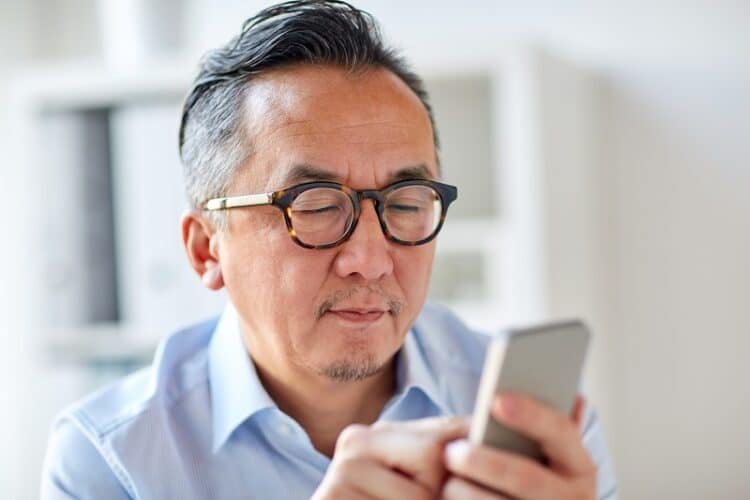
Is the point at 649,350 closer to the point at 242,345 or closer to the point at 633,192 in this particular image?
the point at 633,192

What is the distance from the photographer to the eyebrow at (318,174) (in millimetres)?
968

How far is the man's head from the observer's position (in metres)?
0.96

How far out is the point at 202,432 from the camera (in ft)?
3.55

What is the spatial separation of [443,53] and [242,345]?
115cm

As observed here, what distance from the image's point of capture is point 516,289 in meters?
1.99

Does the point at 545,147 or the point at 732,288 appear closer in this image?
the point at 545,147

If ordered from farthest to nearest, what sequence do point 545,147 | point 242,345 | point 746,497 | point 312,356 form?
point 746,497 < point 545,147 < point 242,345 < point 312,356

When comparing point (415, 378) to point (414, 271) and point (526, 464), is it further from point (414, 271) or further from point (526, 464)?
point (526, 464)

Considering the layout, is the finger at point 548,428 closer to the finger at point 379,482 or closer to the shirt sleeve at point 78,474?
the finger at point 379,482

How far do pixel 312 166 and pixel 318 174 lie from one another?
1 centimetres

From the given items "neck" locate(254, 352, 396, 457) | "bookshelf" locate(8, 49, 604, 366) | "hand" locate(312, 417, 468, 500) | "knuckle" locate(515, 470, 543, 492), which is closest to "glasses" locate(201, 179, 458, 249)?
"neck" locate(254, 352, 396, 457)

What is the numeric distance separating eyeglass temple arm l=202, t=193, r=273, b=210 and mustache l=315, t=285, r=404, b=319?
140mm

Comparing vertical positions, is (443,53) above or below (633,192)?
above

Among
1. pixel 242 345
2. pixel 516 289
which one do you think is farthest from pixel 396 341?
pixel 516 289
